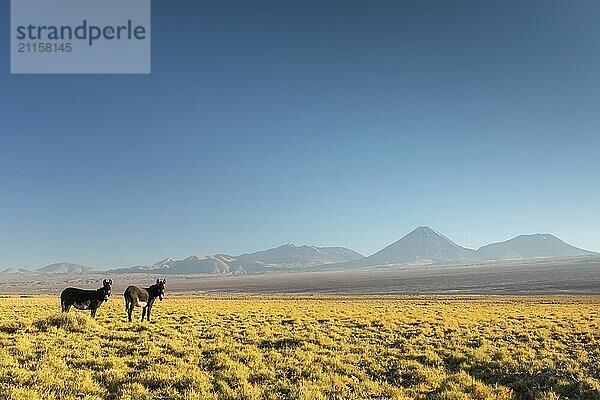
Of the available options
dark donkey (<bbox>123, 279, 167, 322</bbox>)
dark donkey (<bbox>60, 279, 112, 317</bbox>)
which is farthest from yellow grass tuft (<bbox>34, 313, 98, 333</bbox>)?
dark donkey (<bbox>123, 279, 167, 322</bbox>)

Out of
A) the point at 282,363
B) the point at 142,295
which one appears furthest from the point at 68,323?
the point at 282,363

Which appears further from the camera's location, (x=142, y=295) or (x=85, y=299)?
(x=142, y=295)

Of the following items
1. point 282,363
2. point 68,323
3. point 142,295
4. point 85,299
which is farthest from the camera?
point 142,295

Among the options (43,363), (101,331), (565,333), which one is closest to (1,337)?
(101,331)

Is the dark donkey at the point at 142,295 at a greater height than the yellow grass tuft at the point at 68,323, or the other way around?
the dark donkey at the point at 142,295

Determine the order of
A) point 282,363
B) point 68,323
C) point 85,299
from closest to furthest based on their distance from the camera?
point 282,363 → point 68,323 → point 85,299

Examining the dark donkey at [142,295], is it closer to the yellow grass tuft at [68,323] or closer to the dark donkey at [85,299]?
the dark donkey at [85,299]

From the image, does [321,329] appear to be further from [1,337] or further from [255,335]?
[1,337]

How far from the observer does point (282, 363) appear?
12531 mm

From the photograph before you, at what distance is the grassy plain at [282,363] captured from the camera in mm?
9905

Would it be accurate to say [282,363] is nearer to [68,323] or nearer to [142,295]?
[68,323]

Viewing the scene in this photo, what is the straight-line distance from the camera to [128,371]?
11117 mm

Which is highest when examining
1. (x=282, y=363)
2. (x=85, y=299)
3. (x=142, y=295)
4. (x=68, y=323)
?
(x=85, y=299)

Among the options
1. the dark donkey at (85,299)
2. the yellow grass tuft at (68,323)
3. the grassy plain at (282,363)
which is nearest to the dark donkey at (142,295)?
the grassy plain at (282,363)
